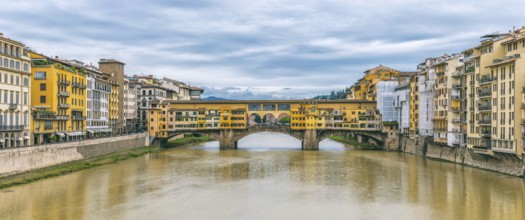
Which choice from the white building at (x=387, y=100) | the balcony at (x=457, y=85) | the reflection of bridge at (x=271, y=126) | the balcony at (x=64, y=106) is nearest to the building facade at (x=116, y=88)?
the reflection of bridge at (x=271, y=126)

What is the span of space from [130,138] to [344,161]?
25.6 m

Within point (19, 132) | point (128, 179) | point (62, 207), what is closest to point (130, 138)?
point (19, 132)

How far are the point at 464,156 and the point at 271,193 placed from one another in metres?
20.7

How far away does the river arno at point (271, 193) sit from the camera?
2620cm

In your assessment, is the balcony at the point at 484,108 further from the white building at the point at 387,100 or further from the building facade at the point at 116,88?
the building facade at the point at 116,88

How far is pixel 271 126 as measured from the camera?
6831 centimetres

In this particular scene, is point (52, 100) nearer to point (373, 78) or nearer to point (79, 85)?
point (79, 85)

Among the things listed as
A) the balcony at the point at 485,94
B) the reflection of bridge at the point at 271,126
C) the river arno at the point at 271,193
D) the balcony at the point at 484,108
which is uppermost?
the balcony at the point at 485,94

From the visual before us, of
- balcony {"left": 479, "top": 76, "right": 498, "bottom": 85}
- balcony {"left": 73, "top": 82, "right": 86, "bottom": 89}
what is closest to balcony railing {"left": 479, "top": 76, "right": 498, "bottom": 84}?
balcony {"left": 479, "top": 76, "right": 498, "bottom": 85}

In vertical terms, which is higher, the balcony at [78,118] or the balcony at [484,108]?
the balcony at [484,108]

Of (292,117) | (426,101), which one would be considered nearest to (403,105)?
(426,101)

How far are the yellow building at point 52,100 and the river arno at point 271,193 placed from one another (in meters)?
7.26

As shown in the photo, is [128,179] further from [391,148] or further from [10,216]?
[391,148]

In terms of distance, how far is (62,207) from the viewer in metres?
27.0
